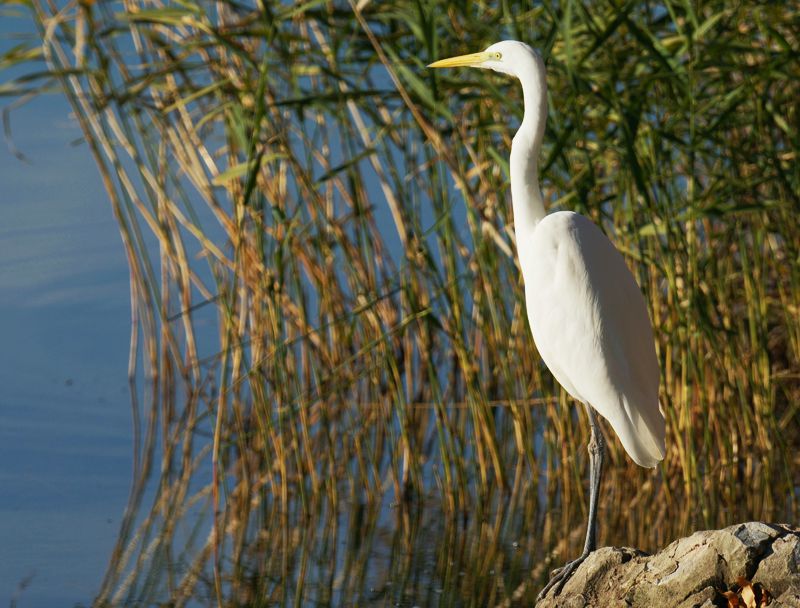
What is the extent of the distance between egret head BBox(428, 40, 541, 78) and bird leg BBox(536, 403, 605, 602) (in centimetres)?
76

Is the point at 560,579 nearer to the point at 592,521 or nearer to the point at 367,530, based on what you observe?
the point at 592,521

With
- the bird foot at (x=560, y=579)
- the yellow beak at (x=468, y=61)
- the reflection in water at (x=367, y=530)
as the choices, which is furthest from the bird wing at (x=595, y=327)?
the reflection in water at (x=367, y=530)

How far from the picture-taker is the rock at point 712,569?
204cm

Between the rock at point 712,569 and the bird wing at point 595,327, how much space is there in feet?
1.13

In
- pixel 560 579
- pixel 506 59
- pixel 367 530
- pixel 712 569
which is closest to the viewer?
pixel 712 569

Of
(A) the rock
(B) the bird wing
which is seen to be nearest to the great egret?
(B) the bird wing

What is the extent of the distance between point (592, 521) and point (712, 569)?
1.47ft

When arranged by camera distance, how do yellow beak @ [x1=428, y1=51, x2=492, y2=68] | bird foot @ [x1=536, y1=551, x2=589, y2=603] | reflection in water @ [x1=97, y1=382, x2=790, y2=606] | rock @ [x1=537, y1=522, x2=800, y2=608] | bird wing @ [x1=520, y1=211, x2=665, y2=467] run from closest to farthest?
rock @ [x1=537, y1=522, x2=800, y2=608], bird foot @ [x1=536, y1=551, x2=589, y2=603], bird wing @ [x1=520, y1=211, x2=665, y2=467], yellow beak @ [x1=428, y1=51, x2=492, y2=68], reflection in water @ [x1=97, y1=382, x2=790, y2=606]

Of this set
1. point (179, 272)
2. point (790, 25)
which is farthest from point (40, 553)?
point (790, 25)

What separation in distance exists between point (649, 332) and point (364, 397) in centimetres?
185

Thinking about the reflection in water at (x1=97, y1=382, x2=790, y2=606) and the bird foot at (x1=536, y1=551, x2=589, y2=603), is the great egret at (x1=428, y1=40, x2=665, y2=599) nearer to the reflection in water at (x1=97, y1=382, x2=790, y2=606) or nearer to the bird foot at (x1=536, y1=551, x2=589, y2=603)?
the bird foot at (x1=536, y1=551, x2=589, y2=603)

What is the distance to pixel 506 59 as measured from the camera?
8.65 feet

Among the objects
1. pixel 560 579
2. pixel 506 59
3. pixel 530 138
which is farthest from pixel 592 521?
pixel 506 59

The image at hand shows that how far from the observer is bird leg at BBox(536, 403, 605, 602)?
2.40 m
